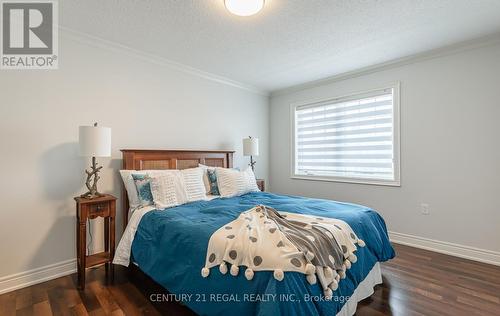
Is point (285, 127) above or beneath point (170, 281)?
above

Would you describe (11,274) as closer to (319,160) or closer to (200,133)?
(200,133)

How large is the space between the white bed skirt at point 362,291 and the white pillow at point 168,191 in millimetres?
1724

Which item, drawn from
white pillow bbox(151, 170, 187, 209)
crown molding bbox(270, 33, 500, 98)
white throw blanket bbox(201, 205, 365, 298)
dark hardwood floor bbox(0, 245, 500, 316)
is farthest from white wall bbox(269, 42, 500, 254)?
white pillow bbox(151, 170, 187, 209)

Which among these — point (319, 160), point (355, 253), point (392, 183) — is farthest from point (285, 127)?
point (355, 253)

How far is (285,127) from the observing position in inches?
185

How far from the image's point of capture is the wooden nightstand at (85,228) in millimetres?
2236

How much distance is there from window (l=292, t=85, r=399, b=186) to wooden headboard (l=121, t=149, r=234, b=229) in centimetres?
139

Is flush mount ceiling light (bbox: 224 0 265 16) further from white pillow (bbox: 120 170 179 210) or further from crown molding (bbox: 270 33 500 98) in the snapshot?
crown molding (bbox: 270 33 500 98)

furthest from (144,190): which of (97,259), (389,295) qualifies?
(389,295)

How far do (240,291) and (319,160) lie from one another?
321 cm

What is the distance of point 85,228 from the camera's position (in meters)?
2.27

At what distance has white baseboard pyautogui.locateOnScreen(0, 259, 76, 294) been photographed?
221 centimetres

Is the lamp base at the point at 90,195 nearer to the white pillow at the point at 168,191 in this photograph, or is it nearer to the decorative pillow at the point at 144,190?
the decorative pillow at the point at 144,190

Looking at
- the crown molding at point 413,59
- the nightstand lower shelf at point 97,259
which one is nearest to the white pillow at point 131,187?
the nightstand lower shelf at point 97,259
